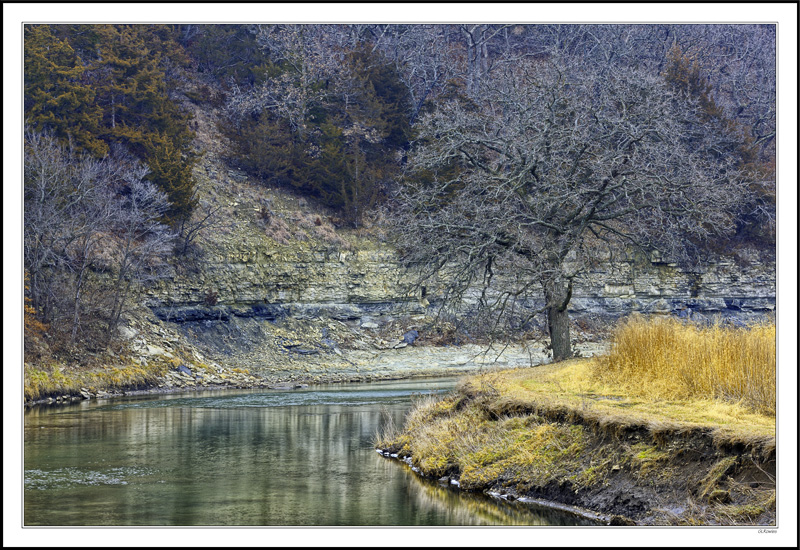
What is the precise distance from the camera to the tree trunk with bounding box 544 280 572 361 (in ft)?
72.7

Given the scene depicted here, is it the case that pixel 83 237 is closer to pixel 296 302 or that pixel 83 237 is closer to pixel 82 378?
pixel 82 378

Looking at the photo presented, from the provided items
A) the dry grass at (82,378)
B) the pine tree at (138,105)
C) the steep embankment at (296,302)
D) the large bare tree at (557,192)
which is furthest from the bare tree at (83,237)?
the large bare tree at (557,192)

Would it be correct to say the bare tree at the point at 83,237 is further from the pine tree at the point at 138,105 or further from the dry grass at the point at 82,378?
the pine tree at the point at 138,105

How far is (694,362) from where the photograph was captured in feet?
45.2

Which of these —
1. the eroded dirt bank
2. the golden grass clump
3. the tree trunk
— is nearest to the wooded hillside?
the tree trunk

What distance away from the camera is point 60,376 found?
31109 millimetres

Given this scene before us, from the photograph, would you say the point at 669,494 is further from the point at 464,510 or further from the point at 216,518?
the point at 216,518

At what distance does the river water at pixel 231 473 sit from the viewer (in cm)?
1195

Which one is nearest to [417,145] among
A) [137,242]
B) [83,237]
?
[137,242]

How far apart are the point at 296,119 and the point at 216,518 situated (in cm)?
4229

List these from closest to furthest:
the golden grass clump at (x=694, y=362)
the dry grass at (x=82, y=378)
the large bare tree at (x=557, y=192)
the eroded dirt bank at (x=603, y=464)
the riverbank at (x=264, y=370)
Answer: the eroded dirt bank at (x=603, y=464)
the golden grass clump at (x=694, y=362)
the large bare tree at (x=557, y=192)
the dry grass at (x=82, y=378)
the riverbank at (x=264, y=370)

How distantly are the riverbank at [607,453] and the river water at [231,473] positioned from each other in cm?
57

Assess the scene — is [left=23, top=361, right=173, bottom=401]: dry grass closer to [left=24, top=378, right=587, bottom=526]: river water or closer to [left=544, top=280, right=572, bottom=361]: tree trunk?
[left=24, top=378, right=587, bottom=526]: river water
